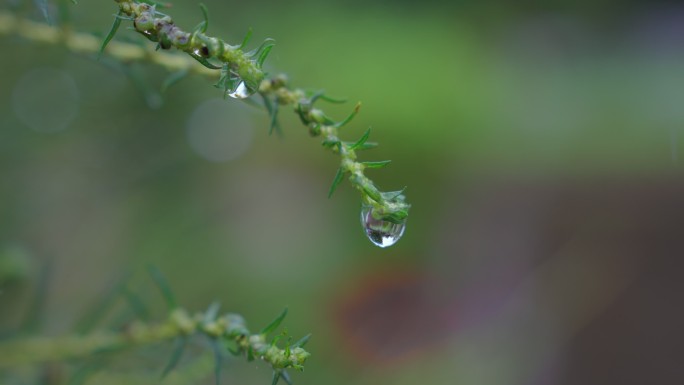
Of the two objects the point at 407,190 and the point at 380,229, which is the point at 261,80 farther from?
the point at 407,190

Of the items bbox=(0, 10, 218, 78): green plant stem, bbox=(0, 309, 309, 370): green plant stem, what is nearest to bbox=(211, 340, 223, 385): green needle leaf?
bbox=(0, 309, 309, 370): green plant stem

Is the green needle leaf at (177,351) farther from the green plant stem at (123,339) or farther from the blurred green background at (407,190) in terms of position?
the blurred green background at (407,190)

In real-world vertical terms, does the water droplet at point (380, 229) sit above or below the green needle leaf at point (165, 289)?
above

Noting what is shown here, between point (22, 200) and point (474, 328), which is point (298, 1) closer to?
point (474, 328)

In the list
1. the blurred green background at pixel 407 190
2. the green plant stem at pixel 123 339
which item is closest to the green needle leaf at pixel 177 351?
the green plant stem at pixel 123 339

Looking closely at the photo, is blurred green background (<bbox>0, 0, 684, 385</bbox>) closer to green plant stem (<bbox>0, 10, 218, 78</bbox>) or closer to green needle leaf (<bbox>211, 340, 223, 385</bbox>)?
green plant stem (<bbox>0, 10, 218, 78</bbox>)

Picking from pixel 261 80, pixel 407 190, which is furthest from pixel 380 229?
pixel 407 190
